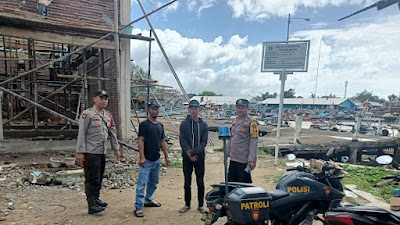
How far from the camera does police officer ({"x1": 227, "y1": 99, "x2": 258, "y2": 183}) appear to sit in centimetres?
336

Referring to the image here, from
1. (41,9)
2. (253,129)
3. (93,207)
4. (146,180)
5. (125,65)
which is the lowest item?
(93,207)

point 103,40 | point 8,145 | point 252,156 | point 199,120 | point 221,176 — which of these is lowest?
point 221,176

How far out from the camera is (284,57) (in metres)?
6.54

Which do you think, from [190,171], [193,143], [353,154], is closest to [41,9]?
[193,143]

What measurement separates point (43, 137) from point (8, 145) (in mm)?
840

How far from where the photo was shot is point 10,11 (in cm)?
591

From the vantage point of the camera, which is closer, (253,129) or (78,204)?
(253,129)

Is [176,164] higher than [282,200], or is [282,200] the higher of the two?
[282,200]

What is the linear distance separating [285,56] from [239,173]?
428 cm

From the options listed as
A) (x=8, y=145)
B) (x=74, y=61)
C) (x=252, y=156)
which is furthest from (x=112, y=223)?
(x=74, y=61)

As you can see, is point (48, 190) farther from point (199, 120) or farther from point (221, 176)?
point (221, 176)

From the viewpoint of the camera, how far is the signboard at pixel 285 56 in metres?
6.35

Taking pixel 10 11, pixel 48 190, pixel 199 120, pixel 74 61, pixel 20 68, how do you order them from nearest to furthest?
pixel 199 120
pixel 48 190
pixel 10 11
pixel 74 61
pixel 20 68

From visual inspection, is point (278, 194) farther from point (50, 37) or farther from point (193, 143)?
point (50, 37)
